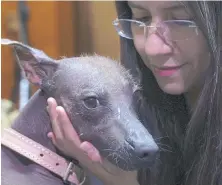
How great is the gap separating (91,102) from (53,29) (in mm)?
952

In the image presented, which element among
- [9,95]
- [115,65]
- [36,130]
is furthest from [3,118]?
[9,95]

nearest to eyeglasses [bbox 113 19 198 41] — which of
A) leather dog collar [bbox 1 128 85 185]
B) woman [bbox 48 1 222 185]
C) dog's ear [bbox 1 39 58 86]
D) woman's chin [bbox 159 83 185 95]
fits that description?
woman [bbox 48 1 222 185]

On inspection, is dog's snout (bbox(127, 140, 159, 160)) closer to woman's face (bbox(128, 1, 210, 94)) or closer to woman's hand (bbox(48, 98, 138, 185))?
woman's hand (bbox(48, 98, 138, 185))

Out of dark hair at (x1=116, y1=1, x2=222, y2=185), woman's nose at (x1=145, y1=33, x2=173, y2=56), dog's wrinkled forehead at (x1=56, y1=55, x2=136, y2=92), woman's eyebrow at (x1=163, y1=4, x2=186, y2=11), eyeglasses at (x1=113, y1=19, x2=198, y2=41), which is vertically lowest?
dark hair at (x1=116, y1=1, x2=222, y2=185)

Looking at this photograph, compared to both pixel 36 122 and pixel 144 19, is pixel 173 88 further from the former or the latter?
pixel 36 122

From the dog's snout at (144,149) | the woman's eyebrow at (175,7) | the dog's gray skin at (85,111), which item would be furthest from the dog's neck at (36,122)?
the woman's eyebrow at (175,7)

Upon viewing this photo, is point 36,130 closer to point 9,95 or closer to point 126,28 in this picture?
point 126,28

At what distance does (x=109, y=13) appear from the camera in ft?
4.46

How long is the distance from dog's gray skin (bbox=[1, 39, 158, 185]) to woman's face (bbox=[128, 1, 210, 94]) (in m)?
0.07

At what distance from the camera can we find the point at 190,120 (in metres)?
1.01

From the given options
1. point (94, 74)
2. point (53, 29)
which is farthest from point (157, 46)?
point (53, 29)

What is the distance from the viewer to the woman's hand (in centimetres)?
89

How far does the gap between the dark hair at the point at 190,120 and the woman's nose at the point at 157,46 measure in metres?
0.08

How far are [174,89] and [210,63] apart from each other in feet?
0.36
